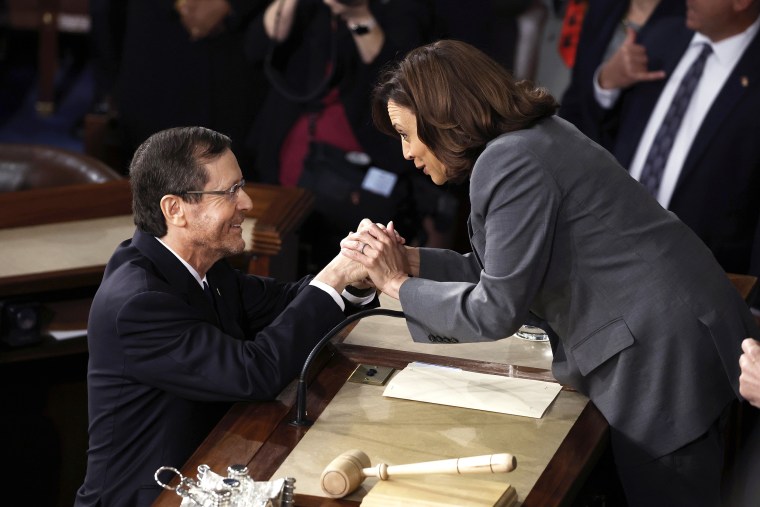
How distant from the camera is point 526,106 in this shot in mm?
2637

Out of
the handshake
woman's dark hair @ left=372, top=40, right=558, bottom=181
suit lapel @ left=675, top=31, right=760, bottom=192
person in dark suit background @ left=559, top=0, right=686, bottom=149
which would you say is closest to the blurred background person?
person in dark suit background @ left=559, top=0, right=686, bottom=149

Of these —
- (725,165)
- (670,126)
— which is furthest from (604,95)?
(725,165)

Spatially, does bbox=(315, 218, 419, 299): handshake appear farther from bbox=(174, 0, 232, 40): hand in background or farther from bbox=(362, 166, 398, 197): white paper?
bbox=(174, 0, 232, 40): hand in background

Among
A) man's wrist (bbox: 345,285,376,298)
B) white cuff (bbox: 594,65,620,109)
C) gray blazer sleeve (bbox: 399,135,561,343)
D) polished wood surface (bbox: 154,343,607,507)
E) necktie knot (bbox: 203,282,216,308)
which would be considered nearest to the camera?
polished wood surface (bbox: 154,343,607,507)

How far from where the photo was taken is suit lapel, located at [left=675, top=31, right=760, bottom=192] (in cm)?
511

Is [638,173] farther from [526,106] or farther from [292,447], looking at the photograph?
[292,447]

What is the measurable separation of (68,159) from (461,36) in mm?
1993

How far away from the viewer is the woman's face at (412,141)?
106 inches

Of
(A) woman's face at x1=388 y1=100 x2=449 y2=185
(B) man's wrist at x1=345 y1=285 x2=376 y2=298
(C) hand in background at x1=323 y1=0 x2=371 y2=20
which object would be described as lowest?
(C) hand in background at x1=323 y1=0 x2=371 y2=20

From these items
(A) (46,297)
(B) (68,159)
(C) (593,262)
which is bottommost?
(B) (68,159)

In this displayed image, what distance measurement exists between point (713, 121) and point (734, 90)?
0.50 feet

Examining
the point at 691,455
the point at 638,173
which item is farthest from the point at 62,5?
the point at 691,455

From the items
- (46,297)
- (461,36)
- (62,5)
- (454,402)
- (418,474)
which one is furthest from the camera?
(62,5)

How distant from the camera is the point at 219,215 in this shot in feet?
9.41
